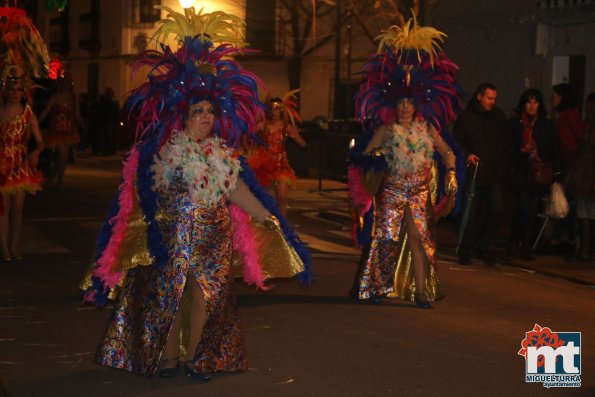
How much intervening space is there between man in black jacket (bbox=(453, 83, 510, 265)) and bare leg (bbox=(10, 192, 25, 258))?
461 centimetres

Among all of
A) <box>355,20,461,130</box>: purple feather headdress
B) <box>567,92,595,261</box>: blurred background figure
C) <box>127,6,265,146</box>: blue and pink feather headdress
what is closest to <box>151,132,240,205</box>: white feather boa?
<box>127,6,265,146</box>: blue and pink feather headdress

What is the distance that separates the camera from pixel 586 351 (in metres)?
8.11

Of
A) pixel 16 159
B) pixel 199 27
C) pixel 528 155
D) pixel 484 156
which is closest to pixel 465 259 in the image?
pixel 484 156

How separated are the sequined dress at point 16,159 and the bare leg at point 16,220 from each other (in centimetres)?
12

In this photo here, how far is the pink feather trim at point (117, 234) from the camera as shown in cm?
693

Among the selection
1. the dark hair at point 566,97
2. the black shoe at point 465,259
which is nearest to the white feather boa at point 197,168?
the black shoe at point 465,259

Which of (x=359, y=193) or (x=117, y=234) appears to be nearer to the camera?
(x=117, y=234)

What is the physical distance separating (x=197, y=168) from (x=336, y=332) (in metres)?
2.21

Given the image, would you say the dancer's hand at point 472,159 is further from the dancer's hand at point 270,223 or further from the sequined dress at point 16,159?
the dancer's hand at point 270,223

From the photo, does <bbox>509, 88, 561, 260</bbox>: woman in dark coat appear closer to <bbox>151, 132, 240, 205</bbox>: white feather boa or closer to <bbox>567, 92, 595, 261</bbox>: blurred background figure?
<bbox>567, 92, 595, 261</bbox>: blurred background figure

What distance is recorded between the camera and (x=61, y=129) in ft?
64.8

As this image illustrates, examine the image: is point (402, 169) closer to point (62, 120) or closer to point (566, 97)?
point (566, 97)

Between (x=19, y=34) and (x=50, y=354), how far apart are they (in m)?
8.36

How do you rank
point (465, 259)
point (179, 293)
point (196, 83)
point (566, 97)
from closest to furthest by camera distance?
point (179, 293)
point (196, 83)
point (465, 259)
point (566, 97)
